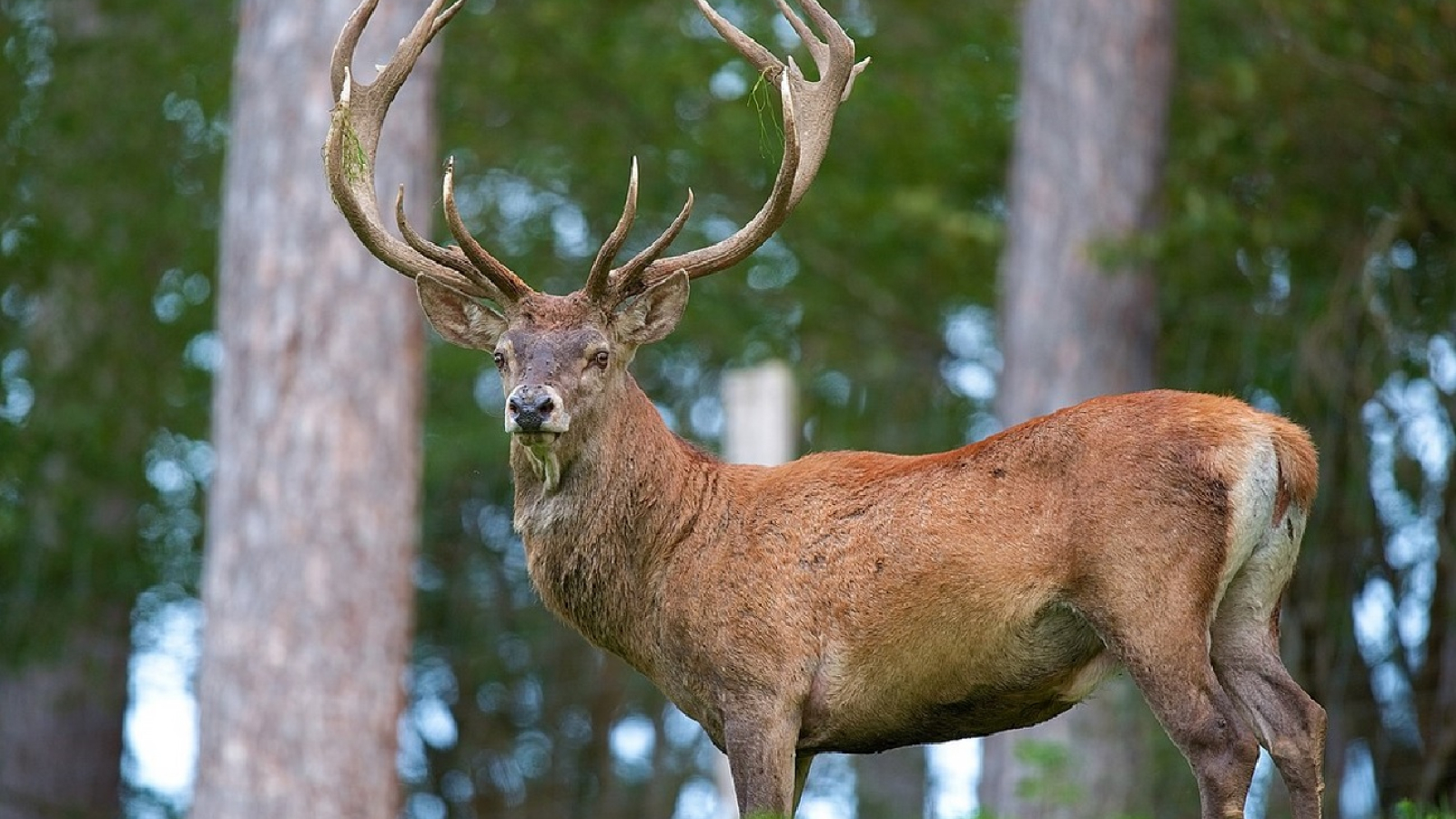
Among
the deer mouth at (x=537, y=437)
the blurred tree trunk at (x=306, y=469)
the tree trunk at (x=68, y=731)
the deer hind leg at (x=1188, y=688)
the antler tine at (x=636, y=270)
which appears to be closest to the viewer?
the deer hind leg at (x=1188, y=688)

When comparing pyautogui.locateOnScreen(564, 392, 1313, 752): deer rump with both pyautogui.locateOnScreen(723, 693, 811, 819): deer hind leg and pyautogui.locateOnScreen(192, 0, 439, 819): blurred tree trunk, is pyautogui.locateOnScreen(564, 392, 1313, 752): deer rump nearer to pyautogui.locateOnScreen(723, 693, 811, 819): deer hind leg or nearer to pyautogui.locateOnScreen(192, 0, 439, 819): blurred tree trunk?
pyautogui.locateOnScreen(723, 693, 811, 819): deer hind leg

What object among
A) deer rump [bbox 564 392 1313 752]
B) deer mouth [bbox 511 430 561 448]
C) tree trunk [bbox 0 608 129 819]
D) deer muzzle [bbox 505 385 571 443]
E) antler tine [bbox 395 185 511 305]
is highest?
antler tine [bbox 395 185 511 305]

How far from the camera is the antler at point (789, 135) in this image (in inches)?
250

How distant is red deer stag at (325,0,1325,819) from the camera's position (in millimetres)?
5559

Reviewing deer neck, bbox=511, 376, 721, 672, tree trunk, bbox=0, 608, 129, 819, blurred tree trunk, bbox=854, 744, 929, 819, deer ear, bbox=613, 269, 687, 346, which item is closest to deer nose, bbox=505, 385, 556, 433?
deer neck, bbox=511, 376, 721, 672

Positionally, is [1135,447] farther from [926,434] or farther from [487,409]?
[487,409]

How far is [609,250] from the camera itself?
6.19 meters

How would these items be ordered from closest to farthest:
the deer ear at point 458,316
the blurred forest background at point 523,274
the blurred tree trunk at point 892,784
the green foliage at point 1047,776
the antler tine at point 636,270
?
1. the antler tine at point 636,270
2. the deer ear at point 458,316
3. the green foliage at point 1047,776
4. the blurred forest background at point 523,274
5. the blurred tree trunk at point 892,784

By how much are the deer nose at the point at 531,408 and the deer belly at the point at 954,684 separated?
1122 mm

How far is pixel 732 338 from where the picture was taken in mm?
15125

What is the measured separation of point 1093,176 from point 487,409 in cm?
625

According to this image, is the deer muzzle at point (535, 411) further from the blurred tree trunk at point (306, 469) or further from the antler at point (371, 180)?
the blurred tree trunk at point (306, 469)

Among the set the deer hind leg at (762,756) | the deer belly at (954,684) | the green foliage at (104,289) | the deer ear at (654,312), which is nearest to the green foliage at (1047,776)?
the deer belly at (954,684)

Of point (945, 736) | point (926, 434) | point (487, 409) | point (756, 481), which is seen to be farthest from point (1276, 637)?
point (487, 409)
